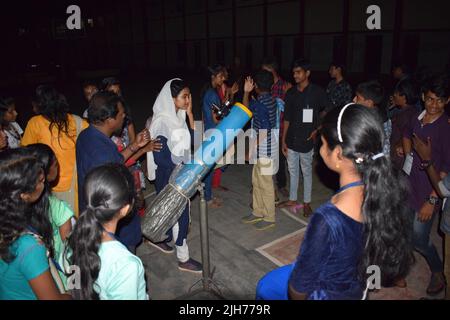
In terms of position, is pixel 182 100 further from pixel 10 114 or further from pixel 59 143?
pixel 10 114

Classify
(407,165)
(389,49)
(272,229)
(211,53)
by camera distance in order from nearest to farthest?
(407,165) < (272,229) < (389,49) < (211,53)

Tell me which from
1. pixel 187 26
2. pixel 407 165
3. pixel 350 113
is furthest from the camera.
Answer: pixel 187 26

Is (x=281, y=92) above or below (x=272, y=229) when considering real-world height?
above

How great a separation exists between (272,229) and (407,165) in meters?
1.91

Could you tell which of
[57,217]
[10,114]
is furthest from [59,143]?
[57,217]

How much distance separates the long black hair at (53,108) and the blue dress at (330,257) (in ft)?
8.98

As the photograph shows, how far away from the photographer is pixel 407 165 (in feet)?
10.6

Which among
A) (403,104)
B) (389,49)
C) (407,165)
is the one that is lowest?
(407,165)

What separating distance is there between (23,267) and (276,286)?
1357mm

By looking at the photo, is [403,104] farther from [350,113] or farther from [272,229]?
[350,113]

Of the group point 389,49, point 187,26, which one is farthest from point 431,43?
point 187,26

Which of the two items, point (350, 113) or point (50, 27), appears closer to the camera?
point (350, 113)

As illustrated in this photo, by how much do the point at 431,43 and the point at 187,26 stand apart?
17.7 metres

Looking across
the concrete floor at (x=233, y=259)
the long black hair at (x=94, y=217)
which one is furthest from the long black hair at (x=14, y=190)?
the concrete floor at (x=233, y=259)
